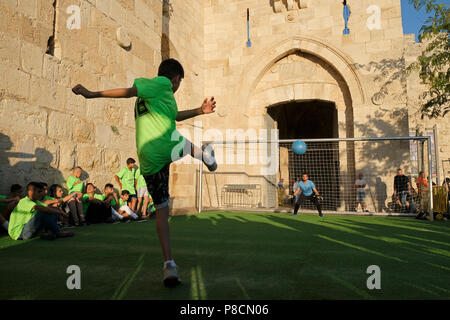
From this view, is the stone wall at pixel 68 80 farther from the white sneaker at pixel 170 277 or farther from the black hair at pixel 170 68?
the white sneaker at pixel 170 277

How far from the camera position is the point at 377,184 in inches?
429

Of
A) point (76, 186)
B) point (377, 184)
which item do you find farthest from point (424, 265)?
point (377, 184)

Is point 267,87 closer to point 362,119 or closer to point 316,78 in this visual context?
point 316,78

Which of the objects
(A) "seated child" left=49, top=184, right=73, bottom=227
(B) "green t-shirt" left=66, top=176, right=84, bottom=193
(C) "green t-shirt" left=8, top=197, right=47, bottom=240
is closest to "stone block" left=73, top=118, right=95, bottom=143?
(B) "green t-shirt" left=66, top=176, right=84, bottom=193

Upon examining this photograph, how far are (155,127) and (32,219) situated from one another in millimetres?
3020

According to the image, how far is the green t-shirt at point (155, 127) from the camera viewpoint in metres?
2.40

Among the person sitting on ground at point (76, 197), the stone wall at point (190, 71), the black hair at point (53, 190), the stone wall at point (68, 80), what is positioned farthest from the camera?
the person sitting on ground at point (76, 197)

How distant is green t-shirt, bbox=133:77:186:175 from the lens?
2.40 meters

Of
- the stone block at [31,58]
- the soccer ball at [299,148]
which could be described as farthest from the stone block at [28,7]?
the soccer ball at [299,148]

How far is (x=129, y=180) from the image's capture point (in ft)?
24.7

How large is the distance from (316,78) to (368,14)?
2850 mm

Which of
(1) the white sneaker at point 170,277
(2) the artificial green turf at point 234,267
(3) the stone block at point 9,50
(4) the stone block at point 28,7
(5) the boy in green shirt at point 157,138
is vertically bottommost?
(2) the artificial green turf at point 234,267

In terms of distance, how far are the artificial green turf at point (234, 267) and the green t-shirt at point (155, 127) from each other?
91 centimetres

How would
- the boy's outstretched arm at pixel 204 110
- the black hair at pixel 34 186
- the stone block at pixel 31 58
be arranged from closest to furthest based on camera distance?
the boy's outstretched arm at pixel 204 110 → the black hair at pixel 34 186 → the stone block at pixel 31 58
